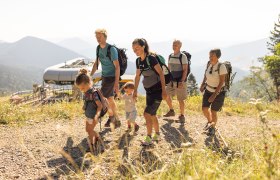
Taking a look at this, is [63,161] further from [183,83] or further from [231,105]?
[231,105]

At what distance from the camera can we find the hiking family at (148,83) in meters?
5.84

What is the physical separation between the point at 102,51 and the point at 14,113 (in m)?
4.00

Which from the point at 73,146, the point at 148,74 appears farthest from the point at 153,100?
the point at 73,146

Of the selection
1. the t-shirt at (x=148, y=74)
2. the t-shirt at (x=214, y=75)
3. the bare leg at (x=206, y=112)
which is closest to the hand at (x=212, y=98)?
the t-shirt at (x=214, y=75)

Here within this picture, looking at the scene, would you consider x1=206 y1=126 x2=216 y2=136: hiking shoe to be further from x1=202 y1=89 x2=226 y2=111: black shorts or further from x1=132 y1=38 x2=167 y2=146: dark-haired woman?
x1=132 y1=38 x2=167 y2=146: dark-haired woman

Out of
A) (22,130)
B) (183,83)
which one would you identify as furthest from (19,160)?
(183,83)

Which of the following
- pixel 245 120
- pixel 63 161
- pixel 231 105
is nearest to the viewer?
pixel 63 161

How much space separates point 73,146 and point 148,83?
79.6 inches

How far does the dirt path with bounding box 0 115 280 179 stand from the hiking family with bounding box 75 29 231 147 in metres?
0.34

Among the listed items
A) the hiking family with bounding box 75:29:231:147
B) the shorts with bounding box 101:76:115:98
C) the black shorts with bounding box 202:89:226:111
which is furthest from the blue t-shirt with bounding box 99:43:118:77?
the black shorts with bounding box 202:89:226:111

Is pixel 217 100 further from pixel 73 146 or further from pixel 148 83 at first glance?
pixel 73 146

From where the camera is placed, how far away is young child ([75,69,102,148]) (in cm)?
573

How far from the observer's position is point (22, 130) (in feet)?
26.4

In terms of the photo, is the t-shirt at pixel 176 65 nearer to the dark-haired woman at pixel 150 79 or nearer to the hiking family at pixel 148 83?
the hiking family at pixel 148 83
